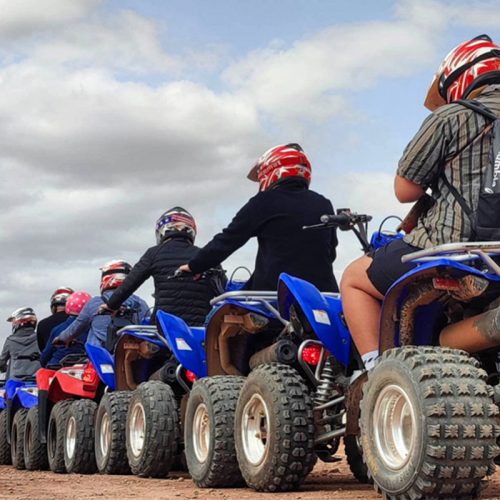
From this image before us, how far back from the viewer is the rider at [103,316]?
12383mm

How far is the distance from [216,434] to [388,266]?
2388 mm

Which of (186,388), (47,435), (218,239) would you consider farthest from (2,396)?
(218,239)

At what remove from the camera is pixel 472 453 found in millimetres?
4918

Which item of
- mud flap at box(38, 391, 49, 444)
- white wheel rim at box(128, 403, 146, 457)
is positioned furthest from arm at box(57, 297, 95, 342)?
white wheel rim at box(128, 403, 146, 457)

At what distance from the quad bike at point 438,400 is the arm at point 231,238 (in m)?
2.47

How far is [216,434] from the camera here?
7.50 meters

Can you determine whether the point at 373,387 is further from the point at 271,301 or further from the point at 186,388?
the point at 186,388

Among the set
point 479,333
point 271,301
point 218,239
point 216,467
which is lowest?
point 216,467

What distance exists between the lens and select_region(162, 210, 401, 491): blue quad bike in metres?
6.68

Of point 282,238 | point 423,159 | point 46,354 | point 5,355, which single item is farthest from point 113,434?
point 5,355

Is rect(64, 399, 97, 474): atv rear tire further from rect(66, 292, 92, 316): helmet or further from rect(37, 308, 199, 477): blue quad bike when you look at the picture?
rect(66, 292, 92, 316): helmet

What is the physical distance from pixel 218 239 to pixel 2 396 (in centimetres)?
1007

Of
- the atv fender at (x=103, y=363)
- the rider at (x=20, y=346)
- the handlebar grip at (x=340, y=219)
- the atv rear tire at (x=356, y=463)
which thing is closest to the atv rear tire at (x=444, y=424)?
the handlebar grip at (x=340, y=219)

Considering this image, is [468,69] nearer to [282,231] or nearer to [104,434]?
[282,231]
